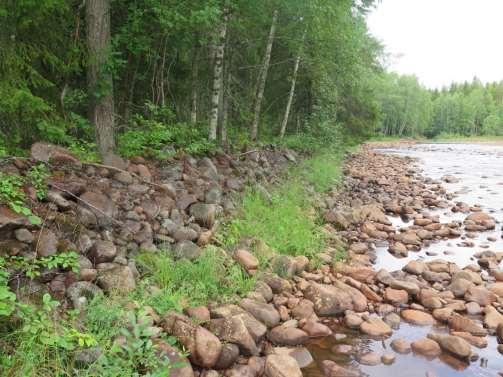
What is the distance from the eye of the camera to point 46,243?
4023 millimetres

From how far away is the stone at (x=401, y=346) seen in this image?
448 cm

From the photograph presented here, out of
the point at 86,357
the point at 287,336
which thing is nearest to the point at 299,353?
the point at 287,336

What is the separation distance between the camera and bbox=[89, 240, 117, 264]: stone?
14.4ft

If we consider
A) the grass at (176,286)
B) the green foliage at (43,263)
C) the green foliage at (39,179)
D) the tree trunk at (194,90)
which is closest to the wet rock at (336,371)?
the grass at (176,286)

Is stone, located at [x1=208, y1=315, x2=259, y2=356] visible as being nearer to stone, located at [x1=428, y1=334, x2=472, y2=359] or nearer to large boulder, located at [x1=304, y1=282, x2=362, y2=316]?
large boulder, located at [x1=304, y1=282, x2=362, y2=316]

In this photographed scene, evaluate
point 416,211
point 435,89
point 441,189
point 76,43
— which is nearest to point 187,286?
point 76,43

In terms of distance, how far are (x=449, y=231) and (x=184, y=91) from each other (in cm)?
768

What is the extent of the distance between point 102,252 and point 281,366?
7.32 ft

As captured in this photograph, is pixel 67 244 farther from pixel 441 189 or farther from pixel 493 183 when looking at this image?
pixel 493 183

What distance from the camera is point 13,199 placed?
166 inches

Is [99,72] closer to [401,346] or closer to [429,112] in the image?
[401,346]

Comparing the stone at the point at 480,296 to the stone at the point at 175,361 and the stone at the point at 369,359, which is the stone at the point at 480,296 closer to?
the stone at the point at 369,359

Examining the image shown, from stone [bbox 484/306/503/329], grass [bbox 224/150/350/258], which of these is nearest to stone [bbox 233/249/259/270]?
grass [bbox 224/150/350/258]

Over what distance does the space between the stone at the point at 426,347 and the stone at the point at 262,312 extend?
1557mm
